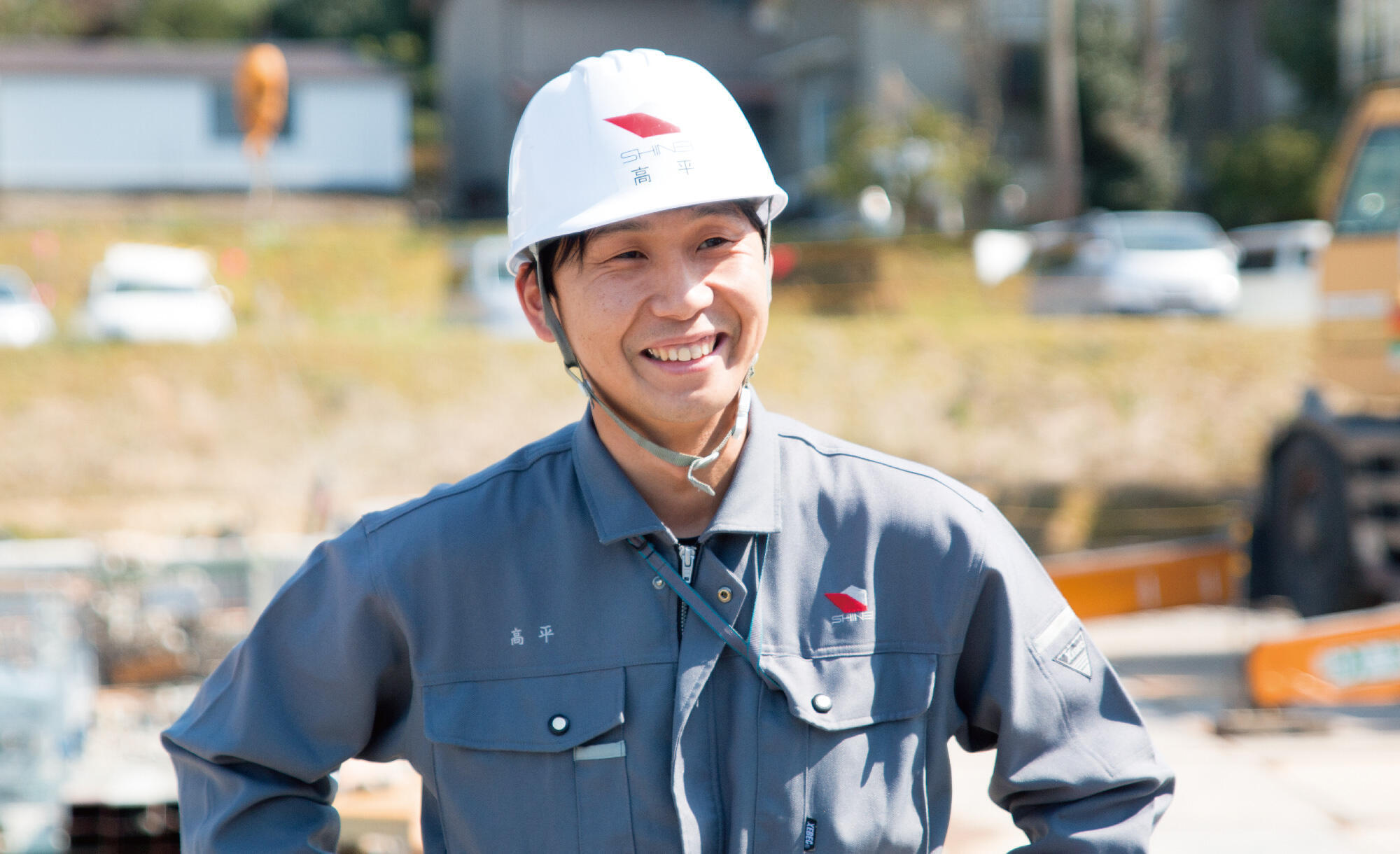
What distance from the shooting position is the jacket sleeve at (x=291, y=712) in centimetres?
175

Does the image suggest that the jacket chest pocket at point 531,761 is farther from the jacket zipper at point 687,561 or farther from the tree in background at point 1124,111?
the tree in background at point 1124,111

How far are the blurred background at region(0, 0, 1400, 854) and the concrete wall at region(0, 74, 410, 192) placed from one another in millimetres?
83

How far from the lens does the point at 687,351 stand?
179cm

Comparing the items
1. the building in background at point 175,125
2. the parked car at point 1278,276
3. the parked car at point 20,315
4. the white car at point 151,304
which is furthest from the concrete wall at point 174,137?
the parked car at point 1278,276

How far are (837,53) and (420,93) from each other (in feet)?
A: 39.0

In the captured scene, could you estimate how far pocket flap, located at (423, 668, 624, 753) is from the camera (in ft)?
5.74

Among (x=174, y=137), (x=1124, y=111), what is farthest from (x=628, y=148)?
(x=174, y=137)

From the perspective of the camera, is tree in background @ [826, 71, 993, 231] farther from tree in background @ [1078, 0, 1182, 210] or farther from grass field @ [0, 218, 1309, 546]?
grass field @ [0, 218, 1309, 546]

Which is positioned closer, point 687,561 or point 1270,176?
point 687,561

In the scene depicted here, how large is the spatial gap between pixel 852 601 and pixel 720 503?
0.22 metres

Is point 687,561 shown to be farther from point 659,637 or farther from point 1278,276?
point 1278,276

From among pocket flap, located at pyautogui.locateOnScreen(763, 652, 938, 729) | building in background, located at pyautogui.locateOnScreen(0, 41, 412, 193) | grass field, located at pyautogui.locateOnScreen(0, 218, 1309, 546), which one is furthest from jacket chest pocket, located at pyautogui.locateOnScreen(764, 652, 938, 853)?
building in background, located at pyautogui.locateOnScreen(0, 41, 412, 193)

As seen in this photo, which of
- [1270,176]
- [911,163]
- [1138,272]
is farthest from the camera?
[1270,176]

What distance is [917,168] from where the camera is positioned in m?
22.3
